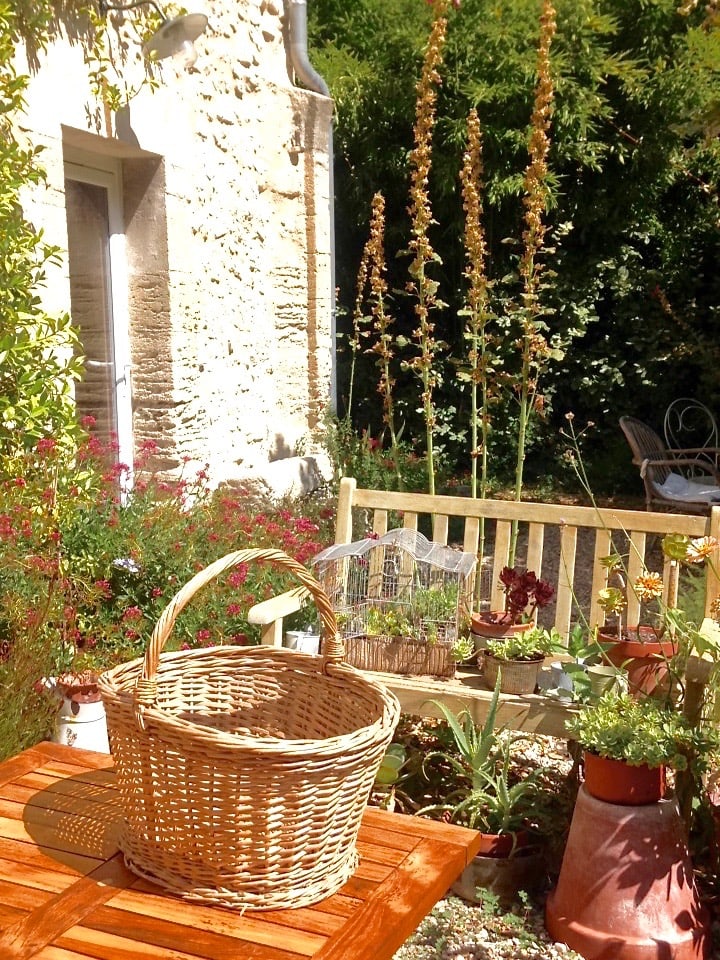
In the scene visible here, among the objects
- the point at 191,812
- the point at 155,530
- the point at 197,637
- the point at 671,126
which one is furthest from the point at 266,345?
the point at 191,812

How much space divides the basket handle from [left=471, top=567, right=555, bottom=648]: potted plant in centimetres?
143

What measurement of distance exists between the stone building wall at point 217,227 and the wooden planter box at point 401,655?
2.24 metres

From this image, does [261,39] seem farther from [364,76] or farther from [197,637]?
[197,637]

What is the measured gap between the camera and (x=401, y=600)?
356cm

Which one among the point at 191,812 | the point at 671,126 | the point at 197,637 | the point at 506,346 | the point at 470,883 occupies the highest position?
the point at 671,126

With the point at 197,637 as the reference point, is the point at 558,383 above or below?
above

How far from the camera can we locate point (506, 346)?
29.1 ft

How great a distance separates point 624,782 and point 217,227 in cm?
436

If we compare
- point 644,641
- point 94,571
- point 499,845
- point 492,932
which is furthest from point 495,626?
point 94,571

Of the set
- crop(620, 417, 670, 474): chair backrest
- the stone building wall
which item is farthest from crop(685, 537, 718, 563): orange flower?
crop(620, 417, 670, 474): chair backrest

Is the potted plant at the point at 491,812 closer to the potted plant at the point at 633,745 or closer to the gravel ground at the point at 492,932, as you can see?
the gravel ground at the point at 492,932

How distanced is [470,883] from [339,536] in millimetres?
1377

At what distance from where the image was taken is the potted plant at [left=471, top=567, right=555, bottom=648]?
3274 mm

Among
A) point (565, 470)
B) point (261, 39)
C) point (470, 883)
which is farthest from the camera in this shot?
point (565, 470)
